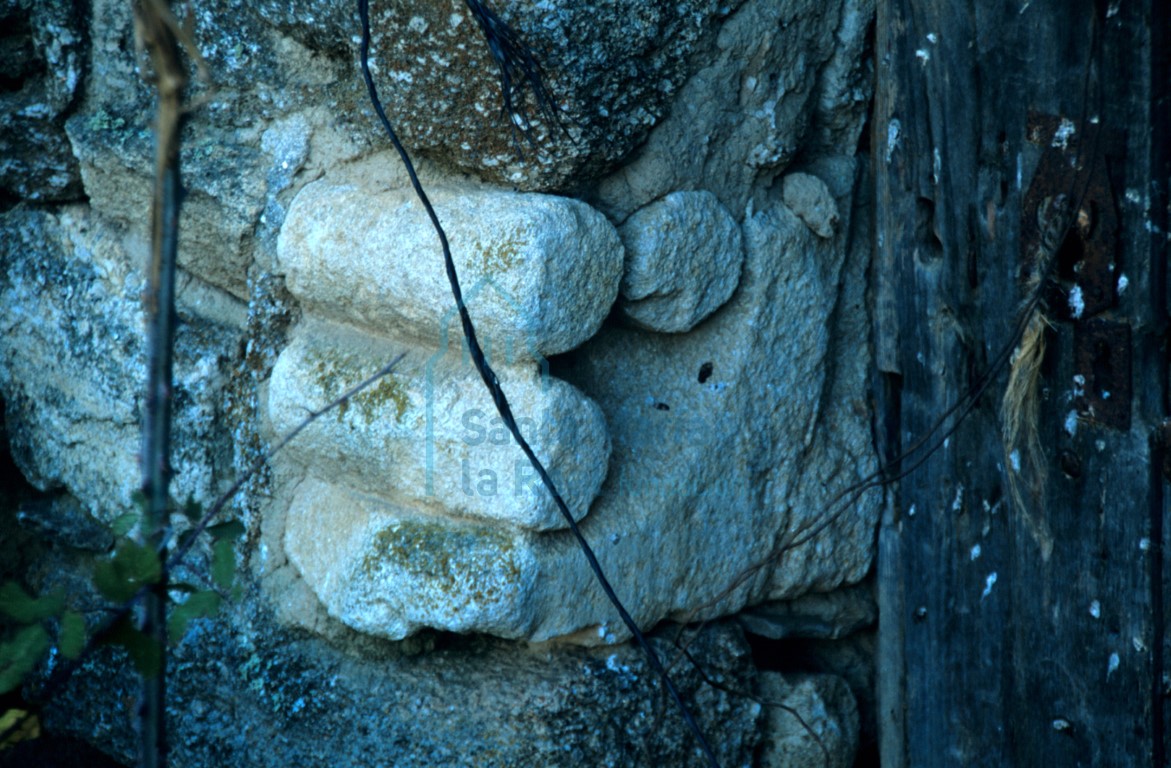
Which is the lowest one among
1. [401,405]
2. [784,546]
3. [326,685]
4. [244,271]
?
[326,685]

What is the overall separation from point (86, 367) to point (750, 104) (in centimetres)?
113

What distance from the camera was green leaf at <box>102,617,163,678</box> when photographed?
809mm

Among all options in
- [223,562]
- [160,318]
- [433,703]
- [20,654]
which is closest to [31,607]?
[20,654]

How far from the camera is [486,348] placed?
151 cm

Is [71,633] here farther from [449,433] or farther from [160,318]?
[449,433]

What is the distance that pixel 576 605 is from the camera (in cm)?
160

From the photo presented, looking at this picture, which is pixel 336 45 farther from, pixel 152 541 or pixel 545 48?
pixel 152 541

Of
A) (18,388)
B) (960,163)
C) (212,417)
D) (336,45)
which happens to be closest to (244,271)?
(212,417)

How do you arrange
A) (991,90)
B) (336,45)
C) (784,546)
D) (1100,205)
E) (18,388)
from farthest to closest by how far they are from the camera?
(18,388) → (784,546) → (336,45) → (991,90) → (1100,205)

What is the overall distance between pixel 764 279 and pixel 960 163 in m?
0.30

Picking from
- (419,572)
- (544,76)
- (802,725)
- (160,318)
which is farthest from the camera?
(802,725)

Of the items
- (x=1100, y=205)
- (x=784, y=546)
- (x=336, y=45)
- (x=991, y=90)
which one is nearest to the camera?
(x=1100, y=205)

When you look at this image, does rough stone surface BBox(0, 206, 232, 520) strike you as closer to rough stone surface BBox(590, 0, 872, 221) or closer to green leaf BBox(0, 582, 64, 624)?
rough stone surface BBox(590, 0, 872, 221)

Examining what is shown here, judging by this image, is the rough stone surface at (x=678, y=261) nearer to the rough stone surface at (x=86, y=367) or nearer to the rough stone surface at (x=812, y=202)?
the rough stone surface at (x=812, y=202)
